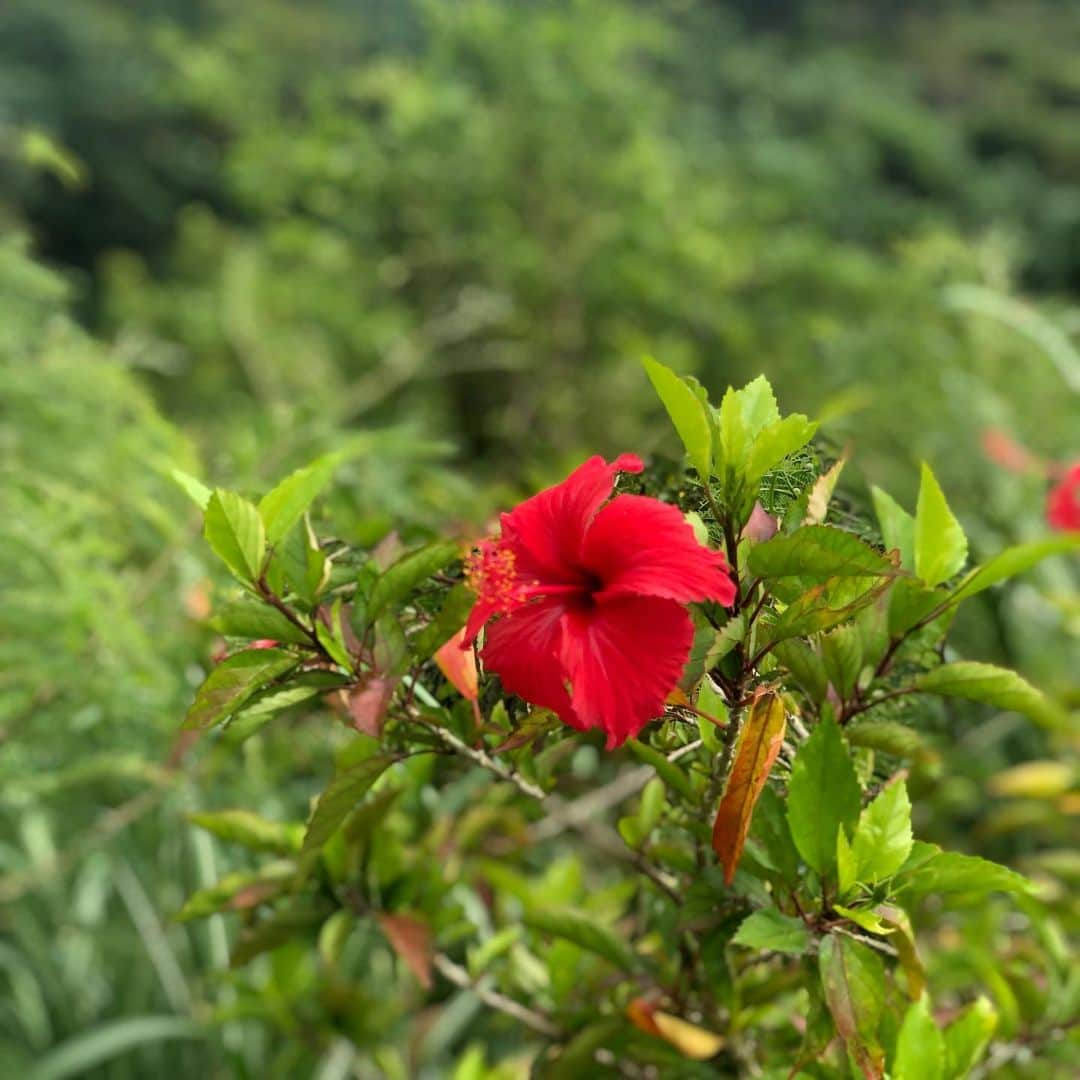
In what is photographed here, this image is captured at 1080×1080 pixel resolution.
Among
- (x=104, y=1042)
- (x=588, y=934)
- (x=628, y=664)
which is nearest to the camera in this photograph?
(x=628, y=664)

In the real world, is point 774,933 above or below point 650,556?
below

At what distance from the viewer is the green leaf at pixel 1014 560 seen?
17.9 inches

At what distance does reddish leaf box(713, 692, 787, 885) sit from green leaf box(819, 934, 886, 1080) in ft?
0.24

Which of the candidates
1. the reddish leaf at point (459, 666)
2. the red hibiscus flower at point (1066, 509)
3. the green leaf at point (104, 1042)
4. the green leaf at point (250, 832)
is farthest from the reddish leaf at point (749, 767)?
the red hibiscus flower at point (1066, 509)

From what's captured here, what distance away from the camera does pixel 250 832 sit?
746mm

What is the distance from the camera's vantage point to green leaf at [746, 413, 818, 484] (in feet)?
1.42

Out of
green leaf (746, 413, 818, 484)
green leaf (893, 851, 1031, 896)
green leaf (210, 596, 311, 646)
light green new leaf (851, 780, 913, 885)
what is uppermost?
green leaf (746, 413, 818, 484)

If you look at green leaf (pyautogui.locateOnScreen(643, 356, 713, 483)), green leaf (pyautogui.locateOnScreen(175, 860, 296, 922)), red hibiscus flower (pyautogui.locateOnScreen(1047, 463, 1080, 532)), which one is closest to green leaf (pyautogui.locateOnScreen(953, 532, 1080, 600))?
green leaf (pyautogui.locateOnScreen(643, 356, 713, 483))

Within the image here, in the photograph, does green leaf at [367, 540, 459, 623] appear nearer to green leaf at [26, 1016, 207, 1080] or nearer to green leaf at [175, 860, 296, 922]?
green leaf at [175, 860, 296, 922]

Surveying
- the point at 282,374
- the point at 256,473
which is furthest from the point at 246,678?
the point at 282,374

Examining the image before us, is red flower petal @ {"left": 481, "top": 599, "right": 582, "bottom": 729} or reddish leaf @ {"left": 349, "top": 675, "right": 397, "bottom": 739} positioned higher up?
red flower petal @ {"left": 481, "top": 599, "right": 582, "bottom": 729}

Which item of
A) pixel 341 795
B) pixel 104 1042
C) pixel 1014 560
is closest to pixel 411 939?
pixel 341 795

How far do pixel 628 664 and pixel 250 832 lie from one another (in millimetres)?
437

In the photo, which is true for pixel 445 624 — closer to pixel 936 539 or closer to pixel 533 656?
pixel 533 656
